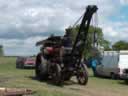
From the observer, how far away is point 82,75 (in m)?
27.8

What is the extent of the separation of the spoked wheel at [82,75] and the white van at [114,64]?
4.65 metres

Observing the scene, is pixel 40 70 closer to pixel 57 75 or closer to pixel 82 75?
pixel 57 75

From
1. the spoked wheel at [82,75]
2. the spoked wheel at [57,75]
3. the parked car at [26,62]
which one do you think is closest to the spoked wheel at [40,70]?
the spoked wheel at [57,75]

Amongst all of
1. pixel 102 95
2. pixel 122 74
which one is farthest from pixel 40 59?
pixel 102 95

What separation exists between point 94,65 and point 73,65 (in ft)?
39.3

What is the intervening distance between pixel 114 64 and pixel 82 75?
25.5ft

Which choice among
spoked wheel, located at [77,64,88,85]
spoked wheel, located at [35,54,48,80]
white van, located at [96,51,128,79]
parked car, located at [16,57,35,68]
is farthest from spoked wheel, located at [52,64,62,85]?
parked car, located at [16,57,35,68]

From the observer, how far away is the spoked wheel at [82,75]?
90.4ft

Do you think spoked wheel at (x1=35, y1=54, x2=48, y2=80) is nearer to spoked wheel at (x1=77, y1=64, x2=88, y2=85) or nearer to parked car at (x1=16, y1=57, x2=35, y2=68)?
spoked wheel at (x1=77, y1=64, x2=88, y2=85)

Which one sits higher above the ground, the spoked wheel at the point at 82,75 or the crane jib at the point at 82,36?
the crane jib at the point at 82,36

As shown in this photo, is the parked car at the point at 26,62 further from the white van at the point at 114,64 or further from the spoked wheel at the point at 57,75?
the spoked wheel at the point at 57,75

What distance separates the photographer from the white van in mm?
33812

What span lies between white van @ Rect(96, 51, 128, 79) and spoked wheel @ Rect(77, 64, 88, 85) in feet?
15.2

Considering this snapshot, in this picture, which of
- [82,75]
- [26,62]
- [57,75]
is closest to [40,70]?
[57,75]
